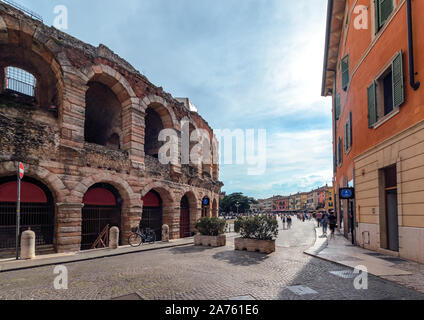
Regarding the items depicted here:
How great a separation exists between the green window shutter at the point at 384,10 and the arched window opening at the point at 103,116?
1423 cm

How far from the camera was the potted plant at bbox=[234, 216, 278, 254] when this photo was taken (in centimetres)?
1100

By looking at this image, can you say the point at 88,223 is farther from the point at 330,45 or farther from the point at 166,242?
the point at 330,45

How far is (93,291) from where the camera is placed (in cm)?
584

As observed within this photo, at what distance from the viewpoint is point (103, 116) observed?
18.8 m

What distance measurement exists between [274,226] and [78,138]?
9.92 meters

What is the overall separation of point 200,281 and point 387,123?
938 cm

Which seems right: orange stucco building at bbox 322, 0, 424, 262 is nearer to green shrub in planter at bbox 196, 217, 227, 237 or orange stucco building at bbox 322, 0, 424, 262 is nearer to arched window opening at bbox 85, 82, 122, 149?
green shrub in planter at bbox 196, 217, 227, 237

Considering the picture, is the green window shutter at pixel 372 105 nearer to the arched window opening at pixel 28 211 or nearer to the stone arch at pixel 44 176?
the stone arch at pixel 44 176

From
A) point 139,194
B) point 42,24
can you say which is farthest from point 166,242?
point 42,24

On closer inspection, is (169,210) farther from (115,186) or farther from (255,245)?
(255,245)

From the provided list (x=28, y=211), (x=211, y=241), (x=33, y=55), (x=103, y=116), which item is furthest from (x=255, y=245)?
(x=33, y=55)

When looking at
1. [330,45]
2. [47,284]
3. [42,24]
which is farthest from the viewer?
[330,45]

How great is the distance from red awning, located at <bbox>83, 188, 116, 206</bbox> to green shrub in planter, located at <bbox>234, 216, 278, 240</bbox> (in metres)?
7.17

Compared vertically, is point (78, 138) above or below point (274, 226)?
above
